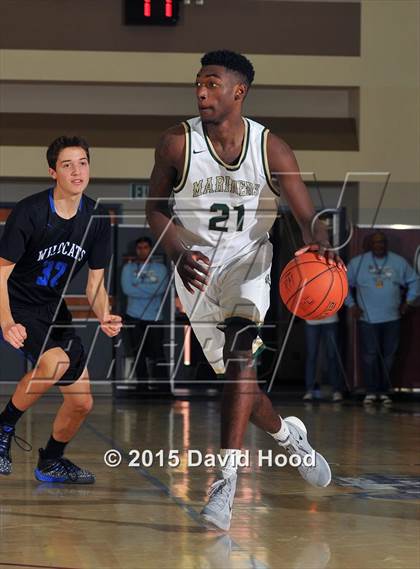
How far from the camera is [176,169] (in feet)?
17.5

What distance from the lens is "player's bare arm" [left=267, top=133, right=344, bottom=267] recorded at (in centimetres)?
509

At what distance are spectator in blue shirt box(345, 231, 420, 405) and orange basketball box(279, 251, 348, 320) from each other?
7208 mm

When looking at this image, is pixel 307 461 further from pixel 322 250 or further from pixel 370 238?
pixel 370 238

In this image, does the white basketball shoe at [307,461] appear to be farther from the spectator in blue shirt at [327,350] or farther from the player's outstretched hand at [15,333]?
the spectator in blue shirt at [327,350]

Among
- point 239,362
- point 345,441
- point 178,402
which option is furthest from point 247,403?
point 178,402

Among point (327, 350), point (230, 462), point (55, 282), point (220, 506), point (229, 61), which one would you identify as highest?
point (229, 61)

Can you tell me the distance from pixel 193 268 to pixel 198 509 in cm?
119

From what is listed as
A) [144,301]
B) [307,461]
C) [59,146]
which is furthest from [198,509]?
[144,301]

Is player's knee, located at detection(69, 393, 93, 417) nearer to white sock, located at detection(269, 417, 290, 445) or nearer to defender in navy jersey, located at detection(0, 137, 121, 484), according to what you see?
defender in navy jersey, located at detection(0, 137, 121, 484)

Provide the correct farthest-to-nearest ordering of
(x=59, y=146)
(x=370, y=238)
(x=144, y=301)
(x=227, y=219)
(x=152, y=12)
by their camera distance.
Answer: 1. (x=144, y=301)
2. (x=370, y=238)
3. (x=152, y=12)
4. (x=59, y=146)
5. (x=227, y=219)

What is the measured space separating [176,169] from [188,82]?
8.10m

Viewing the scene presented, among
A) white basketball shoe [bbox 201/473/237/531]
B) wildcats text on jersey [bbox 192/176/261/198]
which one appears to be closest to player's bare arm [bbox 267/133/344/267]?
wildcats text on jersey [bbox 192/176/261/198]

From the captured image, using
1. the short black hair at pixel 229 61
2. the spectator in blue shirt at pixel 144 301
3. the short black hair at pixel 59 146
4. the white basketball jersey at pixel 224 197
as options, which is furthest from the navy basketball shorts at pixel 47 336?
the spectator in blue shirt at pixel 144 301

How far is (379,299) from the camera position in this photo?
12523mm
